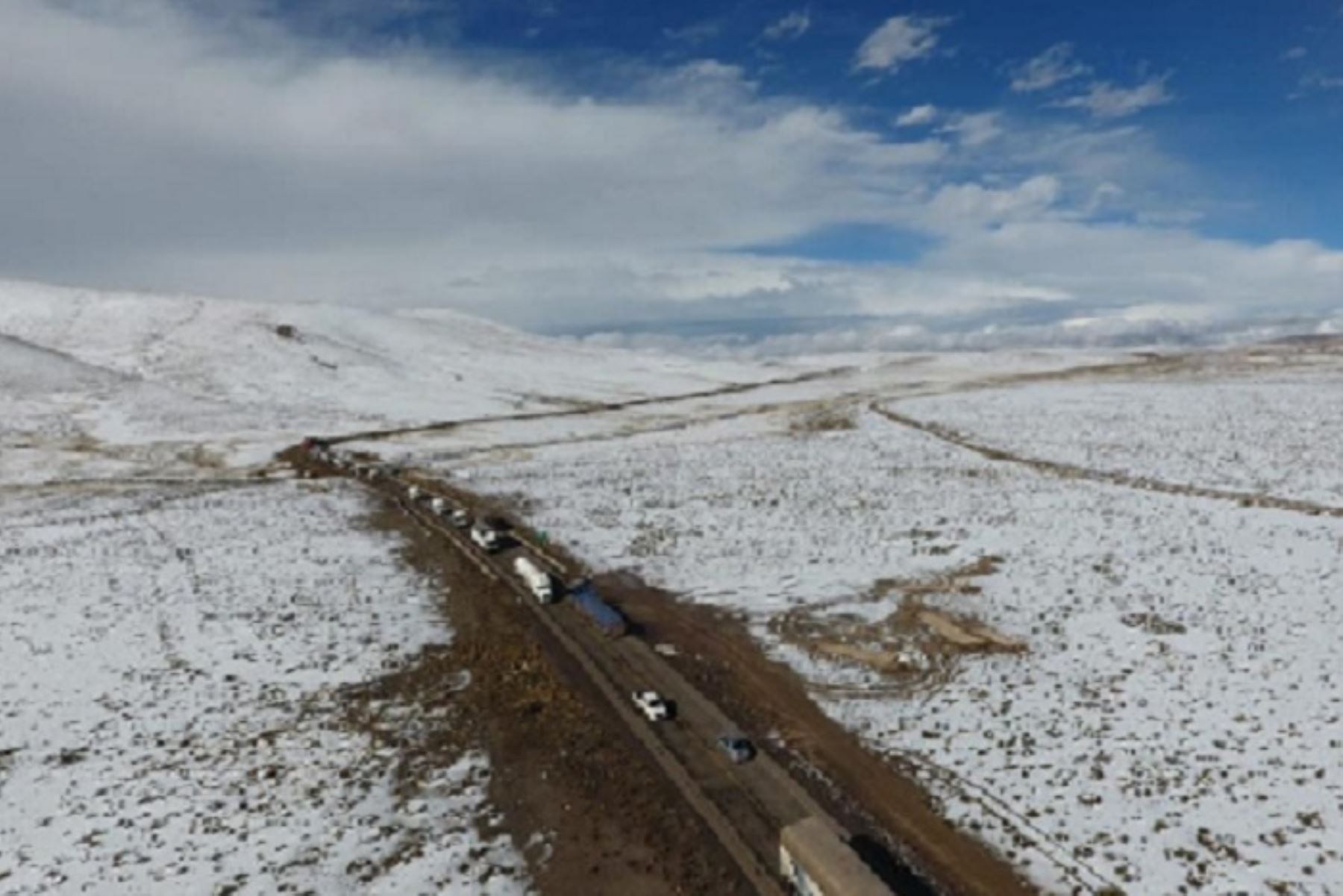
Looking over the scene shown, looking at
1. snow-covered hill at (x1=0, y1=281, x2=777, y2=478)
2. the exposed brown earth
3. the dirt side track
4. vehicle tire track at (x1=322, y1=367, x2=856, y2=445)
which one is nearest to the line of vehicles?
the dirt side track

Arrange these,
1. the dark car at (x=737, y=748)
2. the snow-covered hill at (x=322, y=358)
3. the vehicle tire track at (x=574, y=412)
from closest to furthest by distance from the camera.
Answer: the dark car at (x=737, y=748), the vehicle tire track at (x=574, y=412), the snow-covered hill at (x=322, y=358)

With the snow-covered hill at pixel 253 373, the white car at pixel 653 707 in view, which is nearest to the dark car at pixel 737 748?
the white car at pixel 653 707

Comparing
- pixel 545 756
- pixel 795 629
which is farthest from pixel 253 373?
pixel 545 756

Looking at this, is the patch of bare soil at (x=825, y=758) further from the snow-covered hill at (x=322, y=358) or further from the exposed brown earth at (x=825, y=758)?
the snow-covered hill at (x=322, y=358)

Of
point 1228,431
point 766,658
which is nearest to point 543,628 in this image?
point 766,658

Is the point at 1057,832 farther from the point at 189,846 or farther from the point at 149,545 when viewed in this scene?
the point at 149,545

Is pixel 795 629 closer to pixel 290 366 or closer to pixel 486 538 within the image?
pixel 486 538

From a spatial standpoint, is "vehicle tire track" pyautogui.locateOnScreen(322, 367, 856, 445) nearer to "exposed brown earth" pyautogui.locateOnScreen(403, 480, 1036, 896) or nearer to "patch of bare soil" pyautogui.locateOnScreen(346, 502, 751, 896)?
"patch of bare soil" pyautogui.locateOnScreen(346, 502, 751, 896)
